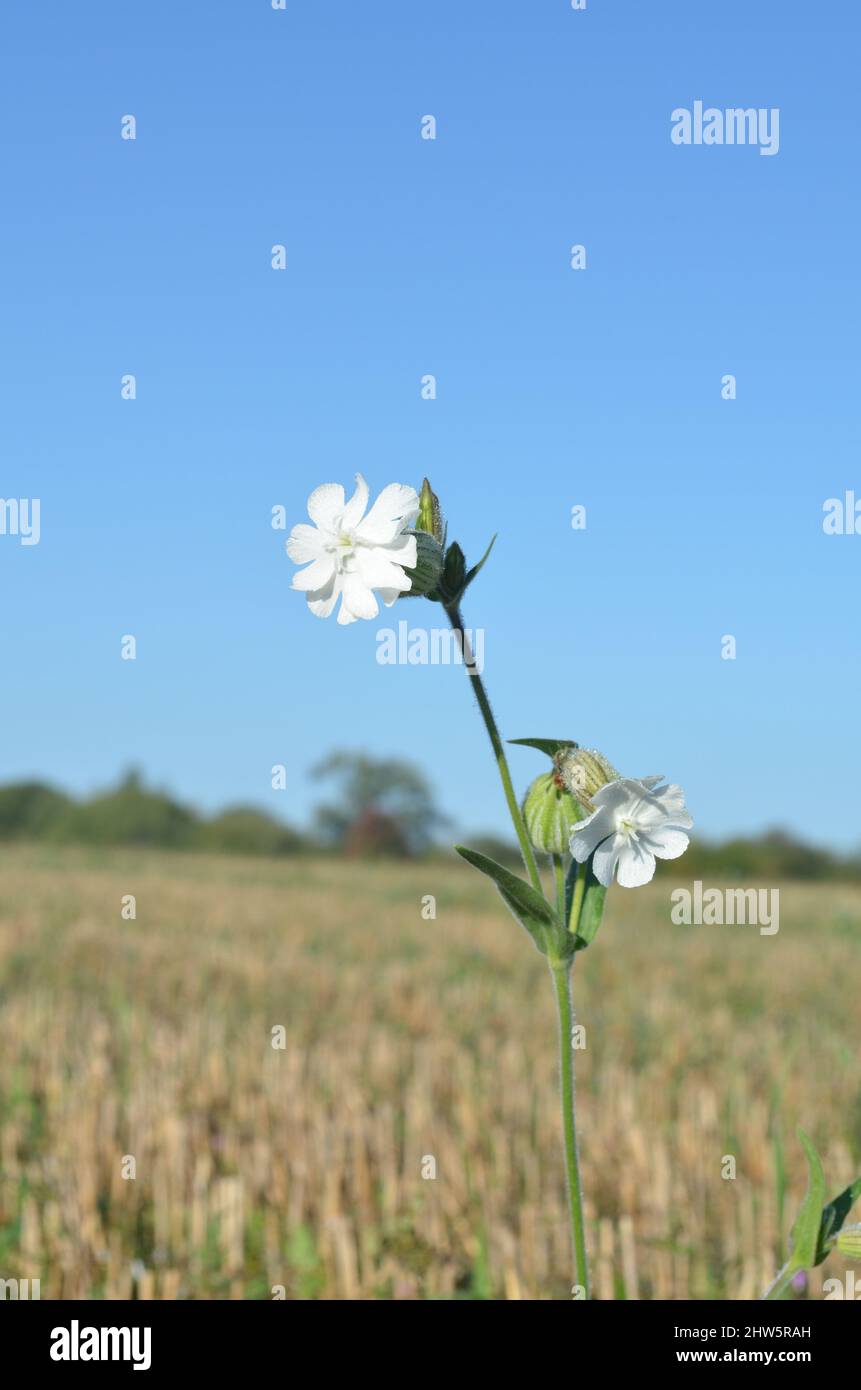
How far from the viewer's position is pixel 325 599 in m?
1.23

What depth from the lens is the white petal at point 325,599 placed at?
122 cm

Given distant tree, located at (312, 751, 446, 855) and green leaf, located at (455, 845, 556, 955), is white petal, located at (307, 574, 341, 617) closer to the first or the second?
green leaf, located at (455, 845, 556, 955)

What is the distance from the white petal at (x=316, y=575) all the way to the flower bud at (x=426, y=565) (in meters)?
0.08

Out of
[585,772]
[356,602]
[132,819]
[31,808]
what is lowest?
[585,772]

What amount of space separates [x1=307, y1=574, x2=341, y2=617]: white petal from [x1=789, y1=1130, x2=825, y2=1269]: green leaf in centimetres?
75

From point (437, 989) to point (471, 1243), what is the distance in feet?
12.1

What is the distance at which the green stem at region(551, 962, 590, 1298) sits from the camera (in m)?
1.21

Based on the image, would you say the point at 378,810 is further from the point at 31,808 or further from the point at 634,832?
the point at 634,832

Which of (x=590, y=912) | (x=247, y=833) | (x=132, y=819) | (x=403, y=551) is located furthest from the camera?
(x=132, y=819)

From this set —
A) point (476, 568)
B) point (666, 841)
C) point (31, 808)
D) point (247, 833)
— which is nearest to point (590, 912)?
point (666, 841)

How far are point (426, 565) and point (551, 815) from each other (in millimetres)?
283

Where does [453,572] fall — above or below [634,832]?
above
